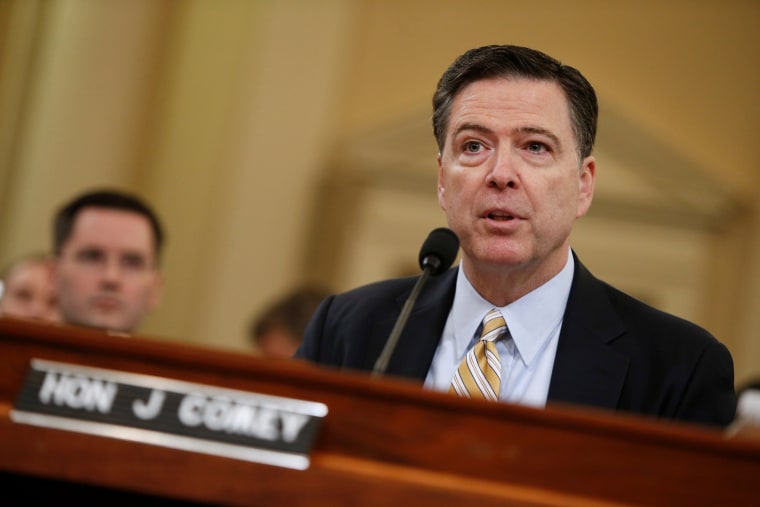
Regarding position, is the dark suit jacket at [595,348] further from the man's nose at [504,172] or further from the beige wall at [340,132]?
the beige wall at [340,132]

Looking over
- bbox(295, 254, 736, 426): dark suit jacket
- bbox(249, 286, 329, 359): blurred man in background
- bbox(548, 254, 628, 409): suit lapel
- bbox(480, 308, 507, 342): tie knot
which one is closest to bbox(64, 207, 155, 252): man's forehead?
bbox(249, 286, 329, 359): blurred man in background

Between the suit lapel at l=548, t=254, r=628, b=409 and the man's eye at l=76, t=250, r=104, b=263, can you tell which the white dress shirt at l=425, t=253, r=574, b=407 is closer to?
the suit lapel at l=548, t=254, r=628, b=409

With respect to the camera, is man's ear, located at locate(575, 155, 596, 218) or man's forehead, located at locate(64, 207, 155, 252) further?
man's forehead, located at locate(64, 207, 155, 252)

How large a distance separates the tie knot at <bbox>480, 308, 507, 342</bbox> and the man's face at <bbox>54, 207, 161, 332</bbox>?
189 centimetres

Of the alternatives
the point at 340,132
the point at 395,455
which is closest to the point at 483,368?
the point at 395,455

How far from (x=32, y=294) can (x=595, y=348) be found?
9.91ft

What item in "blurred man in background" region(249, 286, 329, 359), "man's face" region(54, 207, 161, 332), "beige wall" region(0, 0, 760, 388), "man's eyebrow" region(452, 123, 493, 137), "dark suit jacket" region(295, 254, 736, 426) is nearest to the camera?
"dark suit jacket" region(295, 254, 736, 426)

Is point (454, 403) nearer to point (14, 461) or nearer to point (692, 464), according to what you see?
point (692, 464)

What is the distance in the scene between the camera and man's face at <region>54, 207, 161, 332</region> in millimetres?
4055

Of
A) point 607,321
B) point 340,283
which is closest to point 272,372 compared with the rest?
point 607,321

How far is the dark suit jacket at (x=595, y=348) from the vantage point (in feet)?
7.44

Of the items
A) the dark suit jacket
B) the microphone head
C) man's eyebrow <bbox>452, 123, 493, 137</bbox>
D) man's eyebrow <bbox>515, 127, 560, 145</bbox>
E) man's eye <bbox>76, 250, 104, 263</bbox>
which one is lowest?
man's eye <bbox>76, 250, 104, 263</bbox>

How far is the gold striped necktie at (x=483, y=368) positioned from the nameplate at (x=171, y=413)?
701mm

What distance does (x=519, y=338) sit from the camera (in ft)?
7.98
